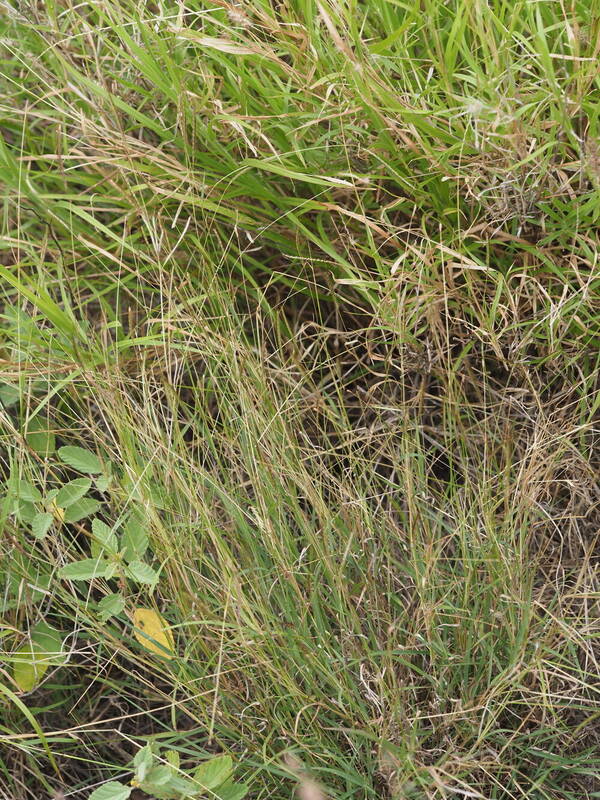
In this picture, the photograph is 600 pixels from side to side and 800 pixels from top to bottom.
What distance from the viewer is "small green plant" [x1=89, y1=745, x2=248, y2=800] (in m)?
1.14

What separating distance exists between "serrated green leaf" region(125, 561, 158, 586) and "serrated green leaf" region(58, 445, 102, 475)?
171mm

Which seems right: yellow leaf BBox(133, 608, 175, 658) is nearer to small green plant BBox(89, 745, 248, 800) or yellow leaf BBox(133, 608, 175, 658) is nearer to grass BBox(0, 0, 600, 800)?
grass BBox(0, 0, 600, 800)

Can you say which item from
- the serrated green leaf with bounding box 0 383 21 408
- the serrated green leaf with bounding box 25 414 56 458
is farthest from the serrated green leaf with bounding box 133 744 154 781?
the serrated green leaf with bounding box 0 383 21 408

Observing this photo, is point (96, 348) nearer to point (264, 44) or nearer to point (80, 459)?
point (80, 459)

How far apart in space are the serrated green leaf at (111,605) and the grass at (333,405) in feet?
0.08

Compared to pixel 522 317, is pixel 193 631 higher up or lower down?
lower down

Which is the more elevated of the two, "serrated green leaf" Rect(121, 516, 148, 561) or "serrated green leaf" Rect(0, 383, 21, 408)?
"serrated green leaf" Rect(0, 383, 21, 408)

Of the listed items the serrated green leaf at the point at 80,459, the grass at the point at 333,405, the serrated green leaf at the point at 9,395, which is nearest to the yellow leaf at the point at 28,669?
the grass at the point at 333,405

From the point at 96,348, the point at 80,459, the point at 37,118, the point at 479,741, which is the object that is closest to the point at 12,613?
the point at 80,459

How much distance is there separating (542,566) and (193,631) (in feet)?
1.68

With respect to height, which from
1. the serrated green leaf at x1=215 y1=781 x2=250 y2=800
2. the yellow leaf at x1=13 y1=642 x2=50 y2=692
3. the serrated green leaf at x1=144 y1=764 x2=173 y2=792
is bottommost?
the serrated green leaf at x1=215 y1=781 x2=250 y2=800

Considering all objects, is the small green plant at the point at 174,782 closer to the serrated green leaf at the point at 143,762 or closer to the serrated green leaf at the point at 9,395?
the serrated green leaf at the point at 143,762

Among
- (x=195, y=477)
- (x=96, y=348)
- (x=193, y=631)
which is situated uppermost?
(x=96, y=348)

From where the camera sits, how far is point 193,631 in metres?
1.29
